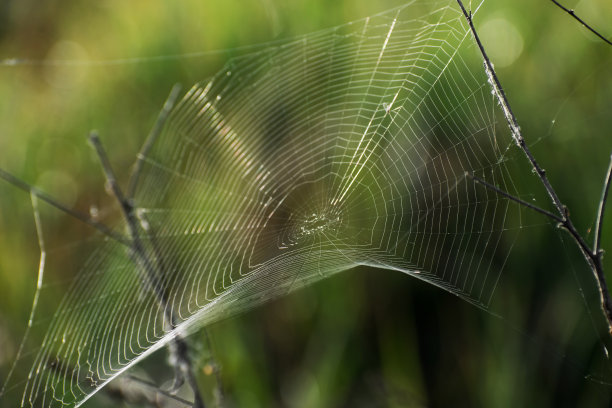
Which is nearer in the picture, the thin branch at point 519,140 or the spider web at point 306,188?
the thin branch at point 519,140

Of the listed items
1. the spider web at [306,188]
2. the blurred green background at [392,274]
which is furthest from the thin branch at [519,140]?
the spider web at [306,188]

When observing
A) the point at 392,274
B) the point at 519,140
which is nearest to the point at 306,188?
the point at 392,274

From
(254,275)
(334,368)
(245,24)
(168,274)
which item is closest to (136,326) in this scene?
(168,274)

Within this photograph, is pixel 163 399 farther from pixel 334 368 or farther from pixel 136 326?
pixel 334 368

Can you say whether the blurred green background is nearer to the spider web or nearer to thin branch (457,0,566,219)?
the spider web

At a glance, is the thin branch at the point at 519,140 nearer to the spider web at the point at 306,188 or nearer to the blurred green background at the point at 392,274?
the blurred green background at the point at 392,274
